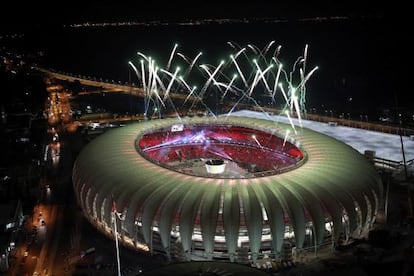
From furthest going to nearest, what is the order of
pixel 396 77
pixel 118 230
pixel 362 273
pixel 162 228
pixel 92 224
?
pixel 396 77 → pixel 92 224 → pixel 118 230 → pixel 162 228 → pixel 362 273

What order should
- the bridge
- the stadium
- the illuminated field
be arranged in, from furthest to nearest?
the bridge → the illuminated field → the stadium

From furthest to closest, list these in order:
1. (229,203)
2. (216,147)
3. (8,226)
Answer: (216,147) → (8,226) → (229,203)

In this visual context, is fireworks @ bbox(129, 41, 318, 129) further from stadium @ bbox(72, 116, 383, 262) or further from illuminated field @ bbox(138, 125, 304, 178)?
stadium @ bbox(72, 116, 383, 262)

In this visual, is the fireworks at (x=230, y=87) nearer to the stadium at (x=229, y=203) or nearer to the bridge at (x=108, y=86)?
the bridge at (x=108, y=86)

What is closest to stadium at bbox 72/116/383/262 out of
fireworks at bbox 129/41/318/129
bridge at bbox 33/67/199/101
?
fireworks at bbox 129/41/318/129

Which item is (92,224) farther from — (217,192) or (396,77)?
(396,77)

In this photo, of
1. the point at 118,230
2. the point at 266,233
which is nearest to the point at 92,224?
the point at 118,230

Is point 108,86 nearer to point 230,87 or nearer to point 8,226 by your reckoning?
point 230,87

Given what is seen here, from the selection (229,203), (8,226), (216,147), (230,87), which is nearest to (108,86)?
(230,87)
